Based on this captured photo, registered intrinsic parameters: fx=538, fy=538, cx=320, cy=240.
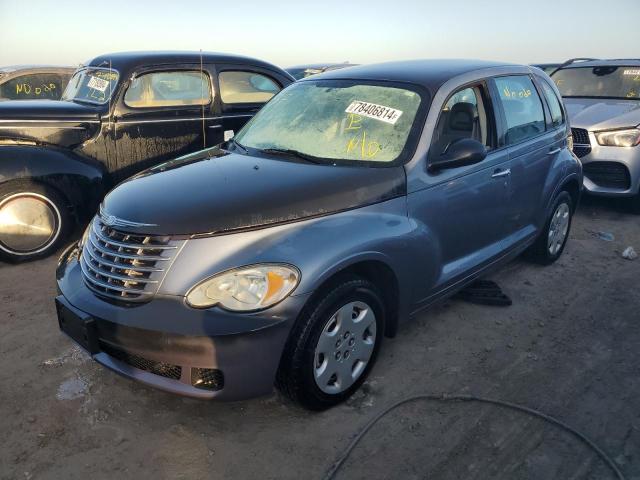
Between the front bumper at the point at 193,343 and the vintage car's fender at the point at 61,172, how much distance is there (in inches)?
106

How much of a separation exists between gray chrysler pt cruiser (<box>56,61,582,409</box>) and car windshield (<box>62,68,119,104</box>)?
2.15 metres

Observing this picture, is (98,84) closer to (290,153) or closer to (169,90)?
(169,90)

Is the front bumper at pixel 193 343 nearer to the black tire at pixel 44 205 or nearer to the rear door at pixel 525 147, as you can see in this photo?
the rear door at pixel 525 147

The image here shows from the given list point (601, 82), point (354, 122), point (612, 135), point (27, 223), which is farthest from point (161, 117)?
point (601, 82)

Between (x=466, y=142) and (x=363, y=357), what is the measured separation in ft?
4.53

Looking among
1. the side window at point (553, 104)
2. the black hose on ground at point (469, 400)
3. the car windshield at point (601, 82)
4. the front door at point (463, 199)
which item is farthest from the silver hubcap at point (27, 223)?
the car windshield at point (601, 82)

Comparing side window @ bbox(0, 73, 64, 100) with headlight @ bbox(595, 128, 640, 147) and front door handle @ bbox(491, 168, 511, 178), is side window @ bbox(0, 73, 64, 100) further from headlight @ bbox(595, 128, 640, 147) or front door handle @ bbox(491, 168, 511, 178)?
headlight @ bbox(595, 128, 640, 147)

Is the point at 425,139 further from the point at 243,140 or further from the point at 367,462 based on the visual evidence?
the point at 367,462

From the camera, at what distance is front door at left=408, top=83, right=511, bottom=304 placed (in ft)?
10.4

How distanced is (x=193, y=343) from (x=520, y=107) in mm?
3067

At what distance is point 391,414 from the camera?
2.81m

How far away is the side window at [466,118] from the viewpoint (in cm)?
344

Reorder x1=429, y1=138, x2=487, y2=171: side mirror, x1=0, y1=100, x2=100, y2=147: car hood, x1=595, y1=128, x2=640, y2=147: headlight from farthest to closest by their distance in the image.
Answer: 1. x1=595, y1=128, x2=640, y2=147: headlight
2. x1=0, y1=100, x2=100, y2=147: car hood
3. x1=429, y1=138, x2=487, y2=171: side mirror

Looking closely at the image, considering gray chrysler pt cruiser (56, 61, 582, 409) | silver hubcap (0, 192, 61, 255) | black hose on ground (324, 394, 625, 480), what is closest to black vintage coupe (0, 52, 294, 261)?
silver hubcap (0, 192, 61, 255)
